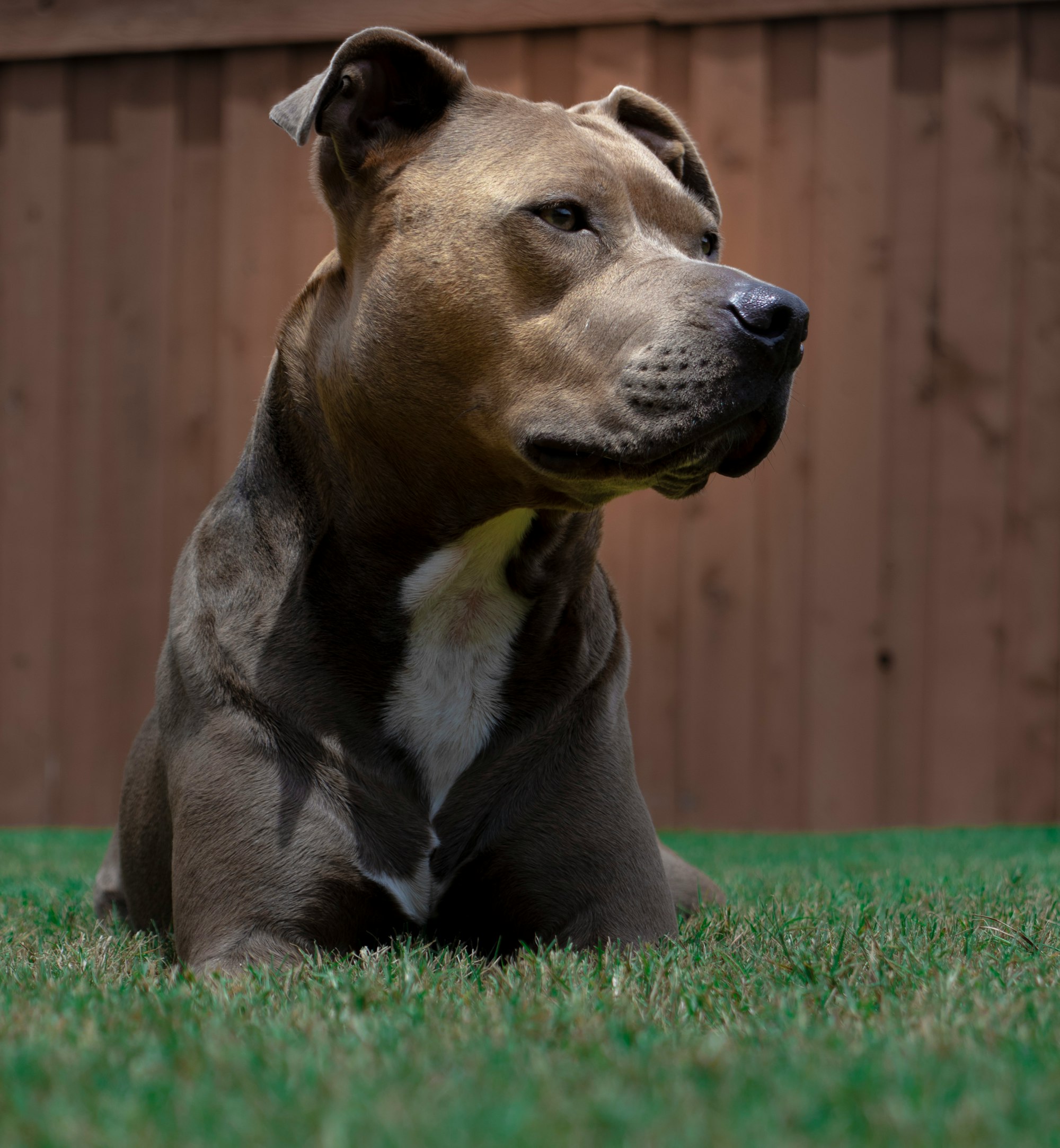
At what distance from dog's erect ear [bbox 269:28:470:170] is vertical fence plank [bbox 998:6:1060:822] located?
3222mm

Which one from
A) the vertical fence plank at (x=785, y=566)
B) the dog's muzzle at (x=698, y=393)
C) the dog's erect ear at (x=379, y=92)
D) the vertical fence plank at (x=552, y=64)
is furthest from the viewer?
the vertical fence plank at (x=552, y=64)

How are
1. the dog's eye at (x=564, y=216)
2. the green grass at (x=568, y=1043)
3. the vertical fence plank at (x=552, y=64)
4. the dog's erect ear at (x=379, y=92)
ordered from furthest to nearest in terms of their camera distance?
the vertical fence plank at (x=552, y=64)
the dog's erect ear at (x=379, y=92)
the dog's eye at (x=564, y=216)
the green grass at (x=568, y=1043)

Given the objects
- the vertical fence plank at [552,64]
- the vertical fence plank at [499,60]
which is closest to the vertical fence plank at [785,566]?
the vertical fence plank at [552,64]

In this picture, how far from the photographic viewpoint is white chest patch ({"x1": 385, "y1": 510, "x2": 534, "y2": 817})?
2225 mm

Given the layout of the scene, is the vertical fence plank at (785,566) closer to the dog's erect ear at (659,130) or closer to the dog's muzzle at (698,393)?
the dog's erect ear at (659,130)

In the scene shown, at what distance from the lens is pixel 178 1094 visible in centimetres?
106

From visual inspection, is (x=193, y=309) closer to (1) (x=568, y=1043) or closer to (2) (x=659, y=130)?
(2) (x=659, y=130)

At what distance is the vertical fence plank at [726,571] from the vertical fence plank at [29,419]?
2688 millimetres

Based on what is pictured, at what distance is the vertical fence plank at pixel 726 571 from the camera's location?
4.97 meters

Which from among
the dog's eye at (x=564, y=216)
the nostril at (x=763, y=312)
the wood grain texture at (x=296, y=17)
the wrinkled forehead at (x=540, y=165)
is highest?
the wood grain texture at (x=296, y=17)

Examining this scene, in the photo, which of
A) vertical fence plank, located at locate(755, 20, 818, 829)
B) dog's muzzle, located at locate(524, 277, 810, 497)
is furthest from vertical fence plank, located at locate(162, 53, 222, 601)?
dog's muzzle, located at locate(524, 277, 810, 497)

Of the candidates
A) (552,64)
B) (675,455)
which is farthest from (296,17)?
(675,455)

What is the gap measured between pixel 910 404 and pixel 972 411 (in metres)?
0.23

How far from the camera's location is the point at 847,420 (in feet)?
16.2
